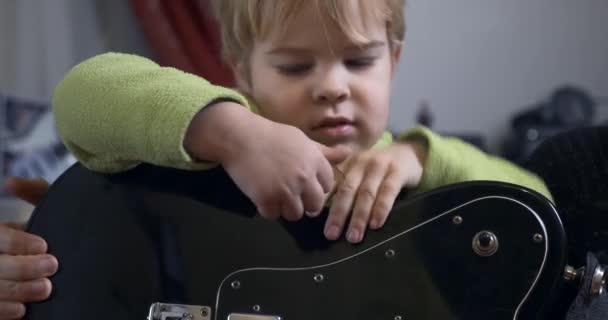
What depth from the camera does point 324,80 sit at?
0.71 m

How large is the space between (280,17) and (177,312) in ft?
1.07

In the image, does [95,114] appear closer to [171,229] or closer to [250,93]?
[171,229]

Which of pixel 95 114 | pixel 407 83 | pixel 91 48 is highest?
pixel 95 114

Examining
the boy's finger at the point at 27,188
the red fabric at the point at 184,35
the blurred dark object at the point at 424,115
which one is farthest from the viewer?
the blurred dark object at the point at 424,115

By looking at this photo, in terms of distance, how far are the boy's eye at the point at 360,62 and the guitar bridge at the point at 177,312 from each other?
31 centimetres

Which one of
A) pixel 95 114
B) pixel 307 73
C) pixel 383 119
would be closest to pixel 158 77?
pixel 95 114

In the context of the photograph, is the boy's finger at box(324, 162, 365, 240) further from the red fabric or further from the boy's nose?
the red fabric

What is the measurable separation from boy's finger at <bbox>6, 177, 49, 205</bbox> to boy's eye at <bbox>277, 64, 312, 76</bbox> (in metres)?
0.30

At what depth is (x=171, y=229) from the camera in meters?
0.62

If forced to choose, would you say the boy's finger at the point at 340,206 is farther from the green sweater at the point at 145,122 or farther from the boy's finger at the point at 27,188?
the boy's finger at the point at 27,188

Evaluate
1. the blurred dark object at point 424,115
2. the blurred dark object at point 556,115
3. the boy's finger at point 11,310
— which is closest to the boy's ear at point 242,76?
the boy's finger at point 11,310

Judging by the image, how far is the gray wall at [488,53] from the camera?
2.66 m

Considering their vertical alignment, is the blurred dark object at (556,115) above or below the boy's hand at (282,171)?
below

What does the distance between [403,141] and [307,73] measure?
0.45 ft
